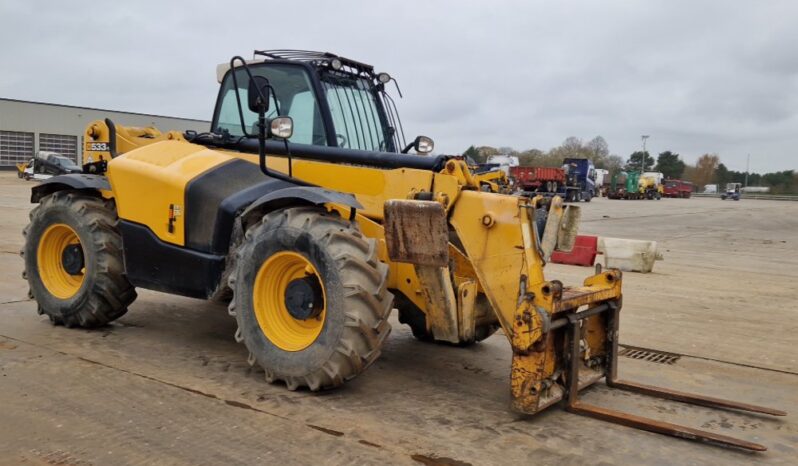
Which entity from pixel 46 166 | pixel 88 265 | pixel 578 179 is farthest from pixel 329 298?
pixel 578 179

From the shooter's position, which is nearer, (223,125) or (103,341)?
(103,341)

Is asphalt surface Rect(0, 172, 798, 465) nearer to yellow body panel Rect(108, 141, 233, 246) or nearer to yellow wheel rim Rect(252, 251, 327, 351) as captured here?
yellow wheel rim Rect(252, 251, 327, 351)

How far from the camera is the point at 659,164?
102 m

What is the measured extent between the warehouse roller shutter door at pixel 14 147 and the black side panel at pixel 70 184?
2352 inches

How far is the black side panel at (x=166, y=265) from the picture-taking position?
530 cm

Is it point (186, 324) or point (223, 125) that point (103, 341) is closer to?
point (186, 324)

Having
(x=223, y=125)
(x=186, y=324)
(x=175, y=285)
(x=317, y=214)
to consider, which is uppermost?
(x=223, y=125)

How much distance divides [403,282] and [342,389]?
87cm

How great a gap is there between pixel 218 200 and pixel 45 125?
63.0m

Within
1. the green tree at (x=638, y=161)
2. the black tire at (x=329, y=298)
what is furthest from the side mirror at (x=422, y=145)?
the green tree at (x=638, y=161)

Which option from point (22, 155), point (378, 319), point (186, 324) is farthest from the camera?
point (22, 155)

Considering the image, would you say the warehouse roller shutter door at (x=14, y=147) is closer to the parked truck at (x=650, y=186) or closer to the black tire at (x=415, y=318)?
the parked truck at (x=650, y=186)

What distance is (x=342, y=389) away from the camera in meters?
4.80

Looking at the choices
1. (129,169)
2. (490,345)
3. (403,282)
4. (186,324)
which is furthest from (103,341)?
(490,345)
